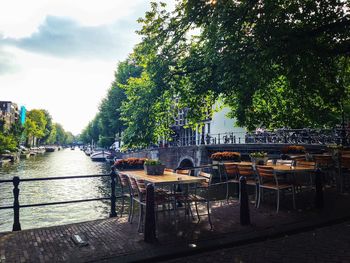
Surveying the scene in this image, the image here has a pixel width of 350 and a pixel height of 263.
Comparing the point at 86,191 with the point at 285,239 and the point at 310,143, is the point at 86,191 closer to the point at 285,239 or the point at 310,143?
the point at 310,143

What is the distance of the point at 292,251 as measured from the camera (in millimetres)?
5215

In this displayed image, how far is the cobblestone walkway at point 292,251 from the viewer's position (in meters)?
4.90

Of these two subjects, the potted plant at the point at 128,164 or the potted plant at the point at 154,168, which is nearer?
the potted plant at the point at 154,168

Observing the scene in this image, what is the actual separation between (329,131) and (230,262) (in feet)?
55.2

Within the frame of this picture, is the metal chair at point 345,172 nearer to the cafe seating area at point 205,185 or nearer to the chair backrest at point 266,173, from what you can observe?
the cafe seating area at point 205,185

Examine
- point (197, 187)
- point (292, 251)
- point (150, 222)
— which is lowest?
point (292, 251)

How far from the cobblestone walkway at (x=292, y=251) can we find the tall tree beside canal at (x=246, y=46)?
4.65 m

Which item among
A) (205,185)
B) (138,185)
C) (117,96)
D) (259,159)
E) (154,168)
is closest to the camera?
(138,185)

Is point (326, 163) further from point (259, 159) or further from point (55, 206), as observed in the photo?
point (55, 206)

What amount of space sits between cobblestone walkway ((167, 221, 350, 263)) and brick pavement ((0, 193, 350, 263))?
26cm

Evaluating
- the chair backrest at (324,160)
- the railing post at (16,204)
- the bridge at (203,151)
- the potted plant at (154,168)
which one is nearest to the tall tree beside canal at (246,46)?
the chair backrest at (324,160)

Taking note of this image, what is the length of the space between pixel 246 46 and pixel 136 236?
6.29 m

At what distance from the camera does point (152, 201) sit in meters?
5.79

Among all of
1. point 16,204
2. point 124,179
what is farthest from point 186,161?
point 16,204
